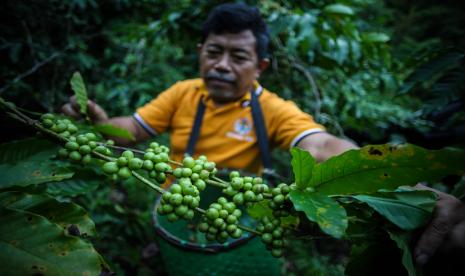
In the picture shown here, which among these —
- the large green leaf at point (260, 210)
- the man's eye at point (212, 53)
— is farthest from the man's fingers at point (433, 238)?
the man's eye at point (212, 53)

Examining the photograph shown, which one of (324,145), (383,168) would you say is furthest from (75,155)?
(324,145)

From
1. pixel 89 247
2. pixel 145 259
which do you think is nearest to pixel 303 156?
pixel 89 247

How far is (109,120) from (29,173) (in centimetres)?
92

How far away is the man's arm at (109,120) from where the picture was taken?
4.40 feet

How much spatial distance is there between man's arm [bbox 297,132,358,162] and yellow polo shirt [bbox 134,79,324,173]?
0.63 ft

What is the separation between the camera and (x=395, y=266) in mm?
722

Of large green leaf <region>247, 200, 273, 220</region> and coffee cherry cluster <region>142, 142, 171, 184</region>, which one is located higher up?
coffee cherry cluster <region>142, 142, 171, 184</region>

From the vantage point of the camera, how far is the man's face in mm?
A: 1581

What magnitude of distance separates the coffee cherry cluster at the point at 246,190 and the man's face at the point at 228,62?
3.32 ft

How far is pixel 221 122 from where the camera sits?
1787mm

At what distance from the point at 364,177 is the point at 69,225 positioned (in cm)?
69

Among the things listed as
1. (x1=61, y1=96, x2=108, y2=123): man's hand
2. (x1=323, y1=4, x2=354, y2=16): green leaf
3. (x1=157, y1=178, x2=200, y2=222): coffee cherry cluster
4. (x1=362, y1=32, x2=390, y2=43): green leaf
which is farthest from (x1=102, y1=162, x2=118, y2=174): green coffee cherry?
(x1=362, y1=32, x2=390, y2=43): green leaf

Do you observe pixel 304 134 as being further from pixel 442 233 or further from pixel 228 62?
pixel 442 233

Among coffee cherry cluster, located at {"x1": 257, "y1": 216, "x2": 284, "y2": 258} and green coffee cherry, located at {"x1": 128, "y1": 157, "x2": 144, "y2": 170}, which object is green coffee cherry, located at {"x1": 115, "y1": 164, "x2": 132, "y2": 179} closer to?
green coffee cherry, located at {"x1": 128, "y1": 157, "x2": 144, "y2": 170}
